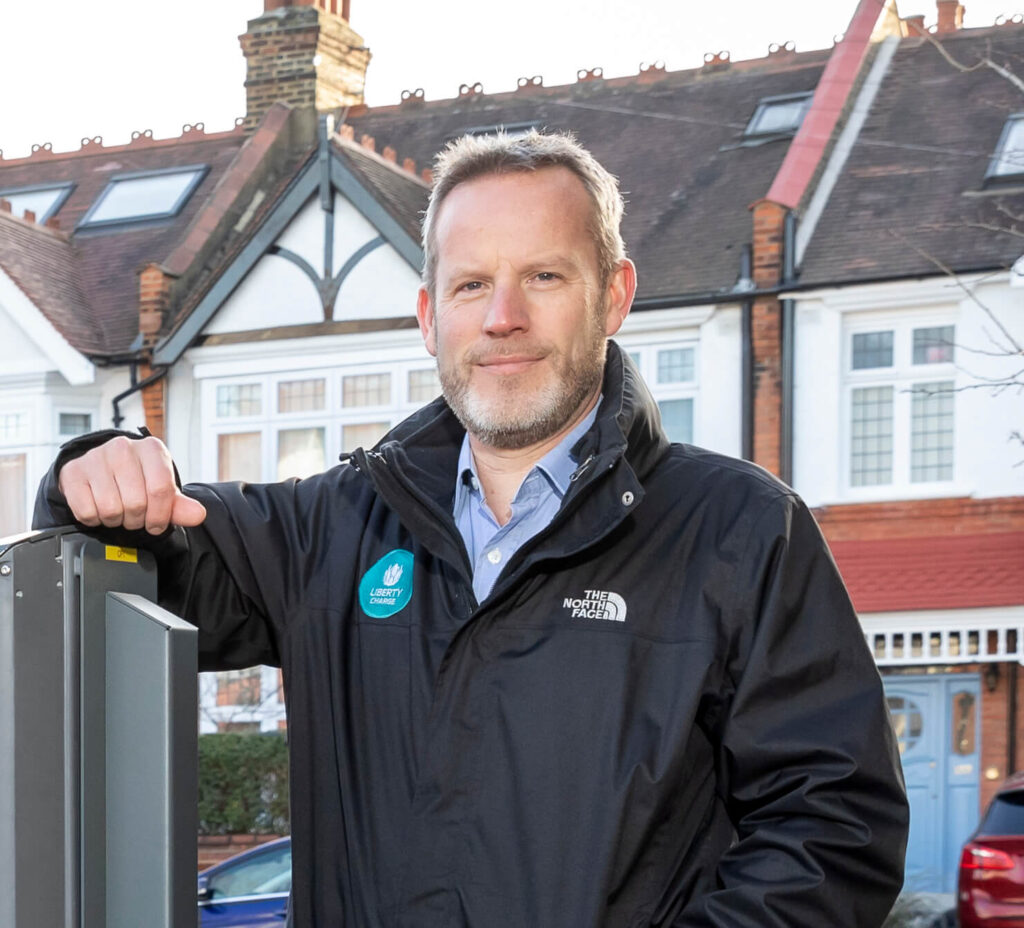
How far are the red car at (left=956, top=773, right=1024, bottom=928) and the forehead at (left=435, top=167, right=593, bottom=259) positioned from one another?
6699mm

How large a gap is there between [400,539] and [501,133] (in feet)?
2.10

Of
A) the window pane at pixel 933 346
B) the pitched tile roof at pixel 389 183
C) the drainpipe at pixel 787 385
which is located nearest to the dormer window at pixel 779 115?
the drainpipe at pixel 787 385

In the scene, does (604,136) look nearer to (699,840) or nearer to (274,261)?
(274,261)

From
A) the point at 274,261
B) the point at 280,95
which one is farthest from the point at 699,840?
the point at 280,95

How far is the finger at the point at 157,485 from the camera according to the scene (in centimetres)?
214

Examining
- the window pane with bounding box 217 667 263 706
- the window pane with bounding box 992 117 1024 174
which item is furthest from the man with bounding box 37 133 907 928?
the window pane with bounding box 217 667 263 706

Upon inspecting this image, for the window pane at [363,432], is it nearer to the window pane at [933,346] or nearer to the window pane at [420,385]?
the window pane at [420,385]

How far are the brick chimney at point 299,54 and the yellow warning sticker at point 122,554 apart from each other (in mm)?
17853

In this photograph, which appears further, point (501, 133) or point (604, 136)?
point (604, 136)

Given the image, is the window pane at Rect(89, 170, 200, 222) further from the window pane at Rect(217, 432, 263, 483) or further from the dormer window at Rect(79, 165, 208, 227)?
the window pane at Rect(217, 432, 263, 483)

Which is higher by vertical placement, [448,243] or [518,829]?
[448,243]

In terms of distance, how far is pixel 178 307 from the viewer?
60.0ft

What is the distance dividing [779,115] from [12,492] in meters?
8.74

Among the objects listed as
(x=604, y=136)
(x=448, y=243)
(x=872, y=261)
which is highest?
(x=604, y=136)
